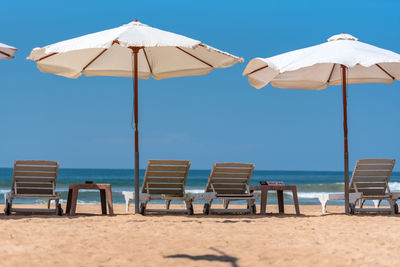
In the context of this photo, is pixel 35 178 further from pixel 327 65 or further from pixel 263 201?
pixel 327 65

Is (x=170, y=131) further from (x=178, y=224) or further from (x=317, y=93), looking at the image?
(x=178, y=224)

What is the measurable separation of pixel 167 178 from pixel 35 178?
167 cm

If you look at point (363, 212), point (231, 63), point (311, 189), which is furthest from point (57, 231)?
point (311, 189)

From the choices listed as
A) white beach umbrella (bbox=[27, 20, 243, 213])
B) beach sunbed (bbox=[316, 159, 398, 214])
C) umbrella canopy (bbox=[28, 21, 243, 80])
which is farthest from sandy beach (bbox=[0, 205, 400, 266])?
umbrella canopy (bbox=[28, 21, 243, 80])

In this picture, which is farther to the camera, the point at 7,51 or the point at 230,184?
the point at 230,184

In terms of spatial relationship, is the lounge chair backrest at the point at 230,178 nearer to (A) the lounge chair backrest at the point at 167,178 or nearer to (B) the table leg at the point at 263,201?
(B) the table leg at the point at 263,201

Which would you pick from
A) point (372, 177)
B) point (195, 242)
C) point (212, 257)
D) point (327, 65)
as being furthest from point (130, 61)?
point (212, 257)

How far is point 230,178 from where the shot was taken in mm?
7734

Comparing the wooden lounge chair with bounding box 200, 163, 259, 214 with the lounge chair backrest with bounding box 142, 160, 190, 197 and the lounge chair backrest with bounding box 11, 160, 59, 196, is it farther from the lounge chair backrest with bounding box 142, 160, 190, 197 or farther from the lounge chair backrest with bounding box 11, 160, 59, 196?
the lounge chair backrest with bounding box 11, 160, 59, 196

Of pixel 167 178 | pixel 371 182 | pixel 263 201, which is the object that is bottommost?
pixel 263 201

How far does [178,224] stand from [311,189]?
27.2m

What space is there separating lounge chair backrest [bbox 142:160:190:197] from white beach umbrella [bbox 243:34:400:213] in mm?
1620

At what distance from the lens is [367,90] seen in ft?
198

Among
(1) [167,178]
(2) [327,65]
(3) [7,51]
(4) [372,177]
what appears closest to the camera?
(3) [7,51]
